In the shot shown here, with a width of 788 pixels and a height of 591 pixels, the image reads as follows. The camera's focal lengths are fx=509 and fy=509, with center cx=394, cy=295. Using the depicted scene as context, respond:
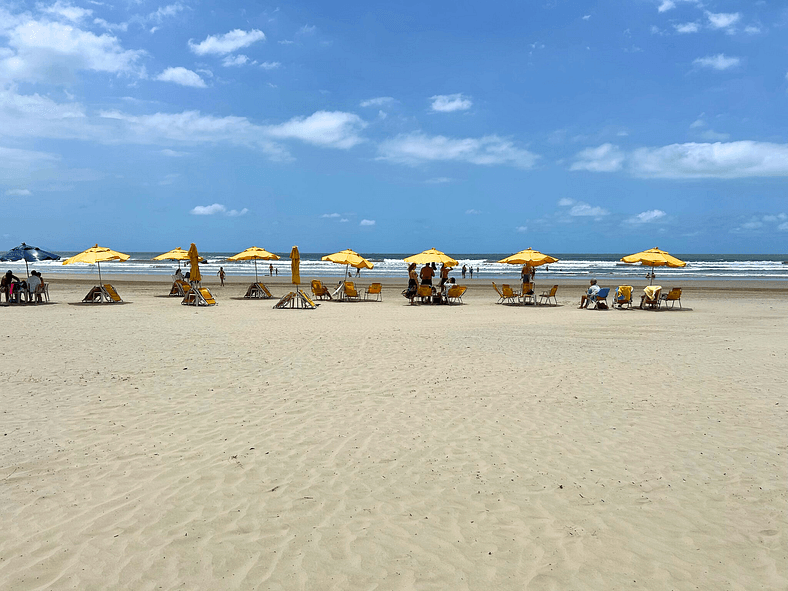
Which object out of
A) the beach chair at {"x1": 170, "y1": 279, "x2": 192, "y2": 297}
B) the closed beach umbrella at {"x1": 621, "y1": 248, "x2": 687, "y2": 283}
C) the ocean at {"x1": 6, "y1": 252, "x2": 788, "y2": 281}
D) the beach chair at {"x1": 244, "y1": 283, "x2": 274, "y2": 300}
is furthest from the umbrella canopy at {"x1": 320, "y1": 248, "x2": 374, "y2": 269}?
the ocean at {"x1": 6, "y1": 252, "x2": 788, "y2": 281}

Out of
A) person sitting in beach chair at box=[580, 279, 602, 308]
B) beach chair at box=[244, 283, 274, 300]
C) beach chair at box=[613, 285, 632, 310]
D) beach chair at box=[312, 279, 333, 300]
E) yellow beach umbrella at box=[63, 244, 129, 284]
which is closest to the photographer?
person sitting in beach chair at box=[580, 279, 602, 308]

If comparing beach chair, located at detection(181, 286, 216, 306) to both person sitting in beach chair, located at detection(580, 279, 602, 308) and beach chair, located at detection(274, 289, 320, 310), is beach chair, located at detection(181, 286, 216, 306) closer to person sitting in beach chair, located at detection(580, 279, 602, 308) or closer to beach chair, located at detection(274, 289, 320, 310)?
beach chair, located at detection(274, 289, 320, 310)

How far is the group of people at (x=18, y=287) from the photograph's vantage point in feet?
50.4

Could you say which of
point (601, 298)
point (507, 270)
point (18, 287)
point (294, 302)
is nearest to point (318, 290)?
point (294, 302)

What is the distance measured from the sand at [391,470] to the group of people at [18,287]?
9.62 m

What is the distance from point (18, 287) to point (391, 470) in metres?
16.3

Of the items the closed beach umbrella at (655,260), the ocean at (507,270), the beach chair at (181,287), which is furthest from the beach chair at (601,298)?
the ocean at (507,270)

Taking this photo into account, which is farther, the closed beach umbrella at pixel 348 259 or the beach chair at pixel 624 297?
the closed beach umbrella at pixel 348 259

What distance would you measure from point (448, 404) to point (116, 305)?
46.3ft

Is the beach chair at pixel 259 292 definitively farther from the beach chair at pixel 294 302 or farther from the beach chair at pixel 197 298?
the beach chair at pixel 294 302

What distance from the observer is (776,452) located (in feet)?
13.6

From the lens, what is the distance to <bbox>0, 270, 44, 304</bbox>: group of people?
1537cm

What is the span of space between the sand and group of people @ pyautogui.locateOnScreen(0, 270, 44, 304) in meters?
9.62

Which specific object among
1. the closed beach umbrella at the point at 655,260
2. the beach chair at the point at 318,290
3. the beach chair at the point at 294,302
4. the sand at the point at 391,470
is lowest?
the sand at the point at 391,470
